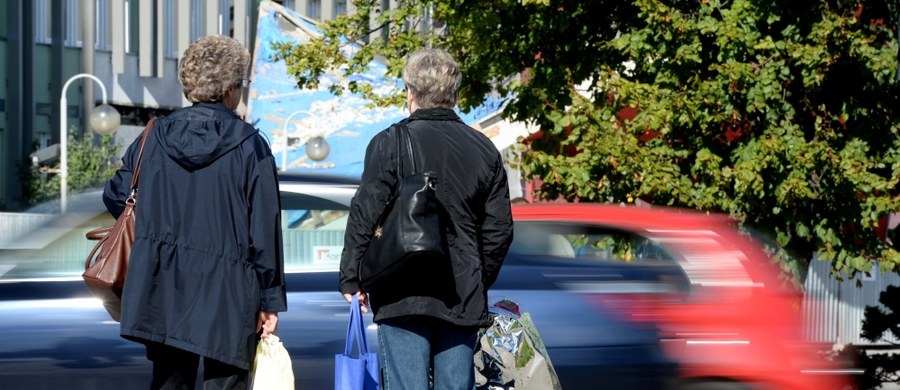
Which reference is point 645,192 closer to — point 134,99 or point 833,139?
point 833,139

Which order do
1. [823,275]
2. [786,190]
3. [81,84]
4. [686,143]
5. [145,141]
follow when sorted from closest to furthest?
[145,141], [786,190], [686,143], [823,275], [81,84]

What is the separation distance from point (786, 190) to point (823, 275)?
799 cm

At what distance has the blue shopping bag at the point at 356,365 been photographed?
14.7 feet

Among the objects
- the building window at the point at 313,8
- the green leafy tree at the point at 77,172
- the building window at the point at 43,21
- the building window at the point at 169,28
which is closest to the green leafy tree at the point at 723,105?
the green leafy tree at the point at 77,172

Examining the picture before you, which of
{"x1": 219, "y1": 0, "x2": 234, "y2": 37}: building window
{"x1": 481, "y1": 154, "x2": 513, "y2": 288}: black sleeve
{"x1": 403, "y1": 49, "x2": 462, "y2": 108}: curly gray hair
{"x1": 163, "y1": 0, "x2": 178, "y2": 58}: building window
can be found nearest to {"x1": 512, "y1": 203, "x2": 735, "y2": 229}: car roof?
{"x1": 481, "y1": 154, "x2": 513, "y2": 288}: black sleeve

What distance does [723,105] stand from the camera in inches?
491

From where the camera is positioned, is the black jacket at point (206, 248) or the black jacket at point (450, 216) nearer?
the black jacket at point (206, 248)

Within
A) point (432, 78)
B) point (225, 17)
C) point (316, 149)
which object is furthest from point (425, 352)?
point (225, 17)

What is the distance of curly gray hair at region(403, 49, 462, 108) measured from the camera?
4.57 meters

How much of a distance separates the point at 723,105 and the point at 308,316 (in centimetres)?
736

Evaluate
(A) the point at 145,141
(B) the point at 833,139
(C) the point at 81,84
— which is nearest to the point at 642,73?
(B) the point at 833,139

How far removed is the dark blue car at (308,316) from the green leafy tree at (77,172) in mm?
22160

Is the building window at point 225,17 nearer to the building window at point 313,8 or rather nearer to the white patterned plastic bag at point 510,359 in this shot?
the building window at point 313,8

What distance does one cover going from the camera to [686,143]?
1329 cm
